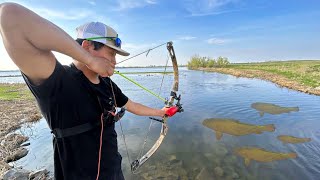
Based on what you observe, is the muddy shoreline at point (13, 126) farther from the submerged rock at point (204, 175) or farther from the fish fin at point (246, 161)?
the fish fin at point (246, 161)

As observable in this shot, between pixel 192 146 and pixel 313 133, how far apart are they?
6.10m

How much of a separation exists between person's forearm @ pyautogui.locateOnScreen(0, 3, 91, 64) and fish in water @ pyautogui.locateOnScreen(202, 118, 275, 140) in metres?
11.2

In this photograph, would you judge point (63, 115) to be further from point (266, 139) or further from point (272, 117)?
point (272, 117)

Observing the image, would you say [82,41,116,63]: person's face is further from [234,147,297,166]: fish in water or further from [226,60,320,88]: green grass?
[226,60,320,88]: green grass

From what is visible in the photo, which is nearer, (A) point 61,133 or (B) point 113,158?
(A) point 61,133

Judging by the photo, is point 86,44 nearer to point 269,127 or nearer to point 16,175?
point 16,175

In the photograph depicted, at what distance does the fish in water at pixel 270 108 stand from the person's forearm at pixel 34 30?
16033 mm

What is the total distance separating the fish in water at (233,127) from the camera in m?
12.7

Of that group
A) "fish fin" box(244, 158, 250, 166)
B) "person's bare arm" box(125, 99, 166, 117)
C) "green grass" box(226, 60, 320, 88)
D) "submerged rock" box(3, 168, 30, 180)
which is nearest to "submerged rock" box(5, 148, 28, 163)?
"submerged rock" box(3, 168, 30, 180)

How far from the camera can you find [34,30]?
5.11ft

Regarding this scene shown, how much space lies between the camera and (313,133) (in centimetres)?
1213

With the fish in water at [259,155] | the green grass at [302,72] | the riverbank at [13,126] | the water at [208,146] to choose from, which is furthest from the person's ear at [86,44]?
the green grass at [302,72]

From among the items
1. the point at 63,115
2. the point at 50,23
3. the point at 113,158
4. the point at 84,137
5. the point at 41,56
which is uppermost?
the point at 50,23

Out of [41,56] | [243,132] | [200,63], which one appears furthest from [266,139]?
[200,63]
